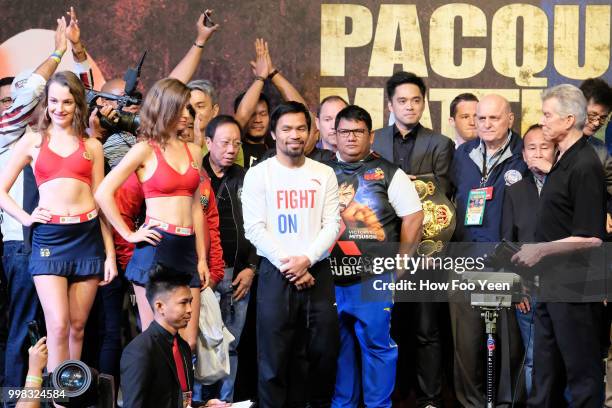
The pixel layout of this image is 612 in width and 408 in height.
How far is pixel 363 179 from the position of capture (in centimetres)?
645

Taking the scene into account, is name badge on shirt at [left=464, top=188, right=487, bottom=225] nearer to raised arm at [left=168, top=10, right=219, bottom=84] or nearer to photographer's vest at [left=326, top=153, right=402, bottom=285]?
photographer's vest at [left=326, top=153, right=402, bottom=285]

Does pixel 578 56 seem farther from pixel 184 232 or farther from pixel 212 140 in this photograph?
pixel 184 232

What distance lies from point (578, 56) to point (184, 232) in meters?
3.49

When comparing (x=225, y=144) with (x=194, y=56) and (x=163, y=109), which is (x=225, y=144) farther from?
(x=194, y=56)

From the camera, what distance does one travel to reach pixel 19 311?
6145mm

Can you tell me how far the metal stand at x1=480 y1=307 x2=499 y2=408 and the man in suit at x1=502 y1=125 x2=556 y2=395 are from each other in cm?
50

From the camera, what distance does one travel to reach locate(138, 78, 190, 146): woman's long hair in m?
5.63

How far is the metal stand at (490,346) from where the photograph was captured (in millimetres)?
5848

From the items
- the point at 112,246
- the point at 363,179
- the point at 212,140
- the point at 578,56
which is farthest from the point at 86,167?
the point at 578,56

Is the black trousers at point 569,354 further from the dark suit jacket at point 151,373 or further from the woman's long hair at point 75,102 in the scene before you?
the woman's long hair at point 75,102

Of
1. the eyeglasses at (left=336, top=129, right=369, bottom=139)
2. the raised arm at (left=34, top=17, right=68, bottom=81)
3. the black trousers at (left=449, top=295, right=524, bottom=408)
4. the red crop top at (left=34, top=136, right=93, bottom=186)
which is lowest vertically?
the black trousers at (left=449, top=295, right=524, bottom=408)

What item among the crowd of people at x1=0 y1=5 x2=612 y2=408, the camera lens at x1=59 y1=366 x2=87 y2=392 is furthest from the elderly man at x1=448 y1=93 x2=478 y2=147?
the camera lens at x1=59 y1=366 x2=87 y2=392

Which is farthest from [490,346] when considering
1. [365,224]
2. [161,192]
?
[161,192]

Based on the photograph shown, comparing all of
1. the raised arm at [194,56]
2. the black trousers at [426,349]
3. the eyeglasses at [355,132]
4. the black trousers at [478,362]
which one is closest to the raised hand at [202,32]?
the raised arm at [194,56]
